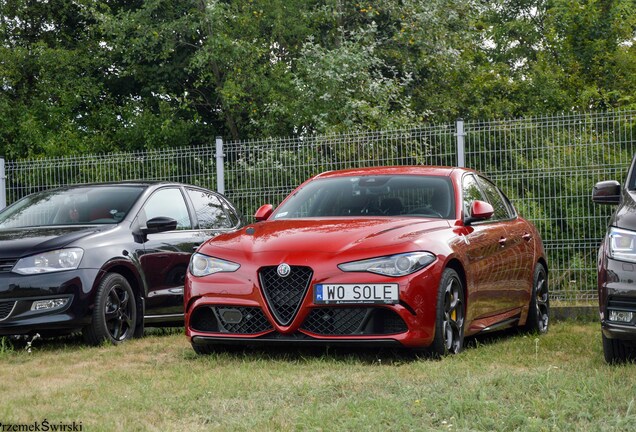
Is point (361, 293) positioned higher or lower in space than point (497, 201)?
lower

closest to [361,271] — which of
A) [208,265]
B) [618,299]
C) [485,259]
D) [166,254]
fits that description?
[208,265]

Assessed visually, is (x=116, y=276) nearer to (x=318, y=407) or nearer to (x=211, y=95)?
(x=318, y=407)

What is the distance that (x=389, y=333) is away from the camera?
7.50 m

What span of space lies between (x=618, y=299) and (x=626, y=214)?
1.95 ft

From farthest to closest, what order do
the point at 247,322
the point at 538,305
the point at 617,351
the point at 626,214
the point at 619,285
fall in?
the point at 538,305, the point at 247,322, the point at 617,351, the point at 626,214, the point at 619,285

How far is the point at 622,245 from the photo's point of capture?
6.90m

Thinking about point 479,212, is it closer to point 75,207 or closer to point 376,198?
point 376,198

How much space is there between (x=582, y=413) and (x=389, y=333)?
7.73ft

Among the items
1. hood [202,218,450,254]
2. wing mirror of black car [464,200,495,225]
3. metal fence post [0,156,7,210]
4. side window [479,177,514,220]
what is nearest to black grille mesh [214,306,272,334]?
hood [202,218,450,254]

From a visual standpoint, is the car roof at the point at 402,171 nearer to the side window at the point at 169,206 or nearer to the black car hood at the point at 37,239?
the side window at the point at 169,206

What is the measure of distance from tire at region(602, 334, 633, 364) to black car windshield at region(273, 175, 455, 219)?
176 cm

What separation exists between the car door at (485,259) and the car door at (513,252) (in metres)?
0.03

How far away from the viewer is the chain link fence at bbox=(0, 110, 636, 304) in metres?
12.1

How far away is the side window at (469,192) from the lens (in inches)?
347
